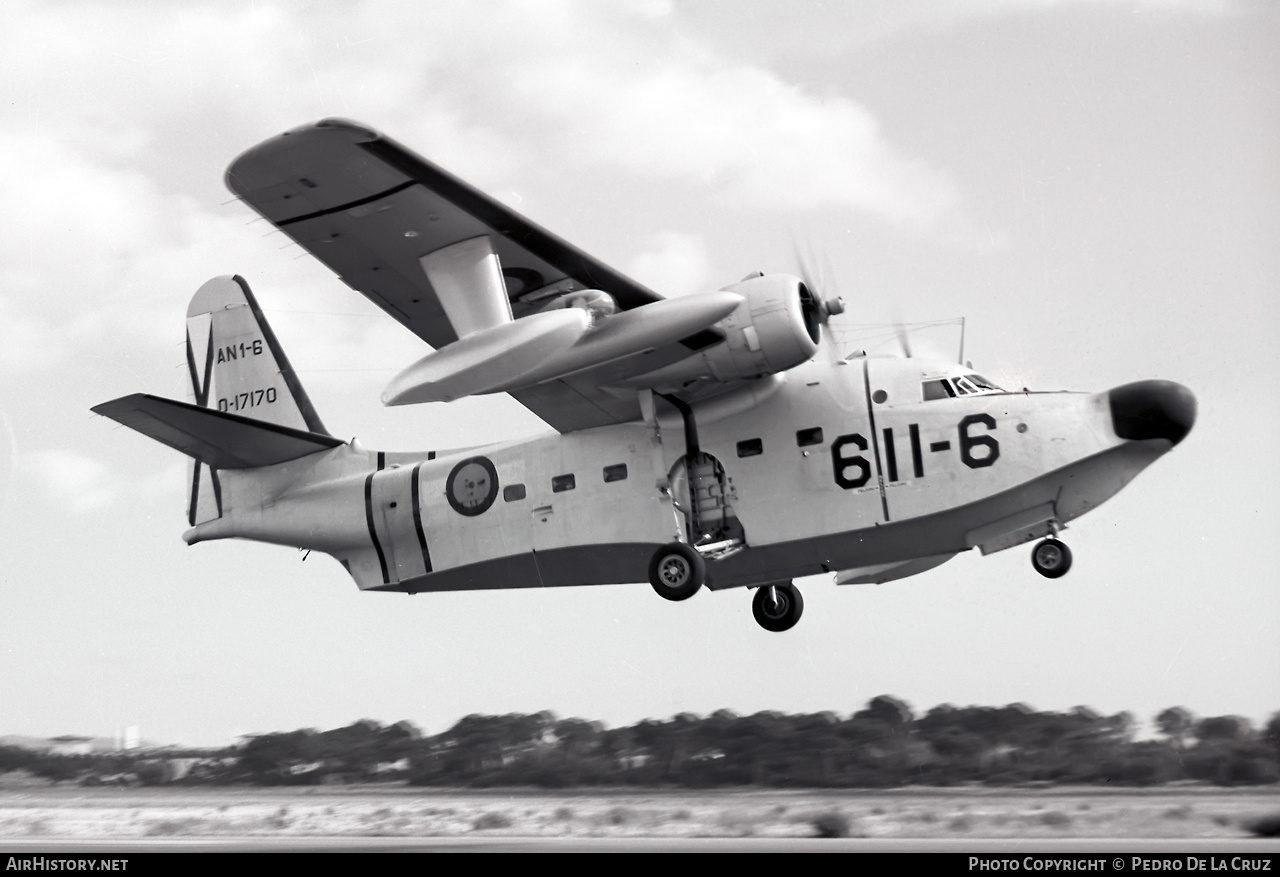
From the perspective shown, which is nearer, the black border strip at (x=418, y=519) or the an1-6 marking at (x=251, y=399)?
the black border strip at (x=418, y=519)

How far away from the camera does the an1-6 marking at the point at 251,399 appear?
1274 centimetres

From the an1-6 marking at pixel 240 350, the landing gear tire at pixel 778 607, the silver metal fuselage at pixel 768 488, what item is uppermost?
the an1-6 marking at pixel 240 350

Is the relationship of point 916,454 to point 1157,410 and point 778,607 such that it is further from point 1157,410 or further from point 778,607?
point 778,607

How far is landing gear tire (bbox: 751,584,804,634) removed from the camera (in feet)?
37.0

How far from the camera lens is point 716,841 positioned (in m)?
9.09

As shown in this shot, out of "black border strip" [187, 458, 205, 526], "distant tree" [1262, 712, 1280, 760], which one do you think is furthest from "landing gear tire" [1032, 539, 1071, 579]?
"black border strip" [187, 458, 205, 526]

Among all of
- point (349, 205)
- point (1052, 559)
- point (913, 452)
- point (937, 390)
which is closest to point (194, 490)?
point (349, 205)

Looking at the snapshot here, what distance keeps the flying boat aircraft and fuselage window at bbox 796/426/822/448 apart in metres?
0.02

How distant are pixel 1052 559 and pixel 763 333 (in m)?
2.81

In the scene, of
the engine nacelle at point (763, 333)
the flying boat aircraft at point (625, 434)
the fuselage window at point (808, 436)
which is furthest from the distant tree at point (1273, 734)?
the engine nacelle at point (763, 333)

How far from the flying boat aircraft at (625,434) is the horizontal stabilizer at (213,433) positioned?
25 mm

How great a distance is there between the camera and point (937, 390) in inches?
384

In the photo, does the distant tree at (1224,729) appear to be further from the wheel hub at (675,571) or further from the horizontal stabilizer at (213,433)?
the horizontal stabilizer at (213,433)

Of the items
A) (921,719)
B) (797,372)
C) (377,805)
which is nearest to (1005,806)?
→ (921,719)
